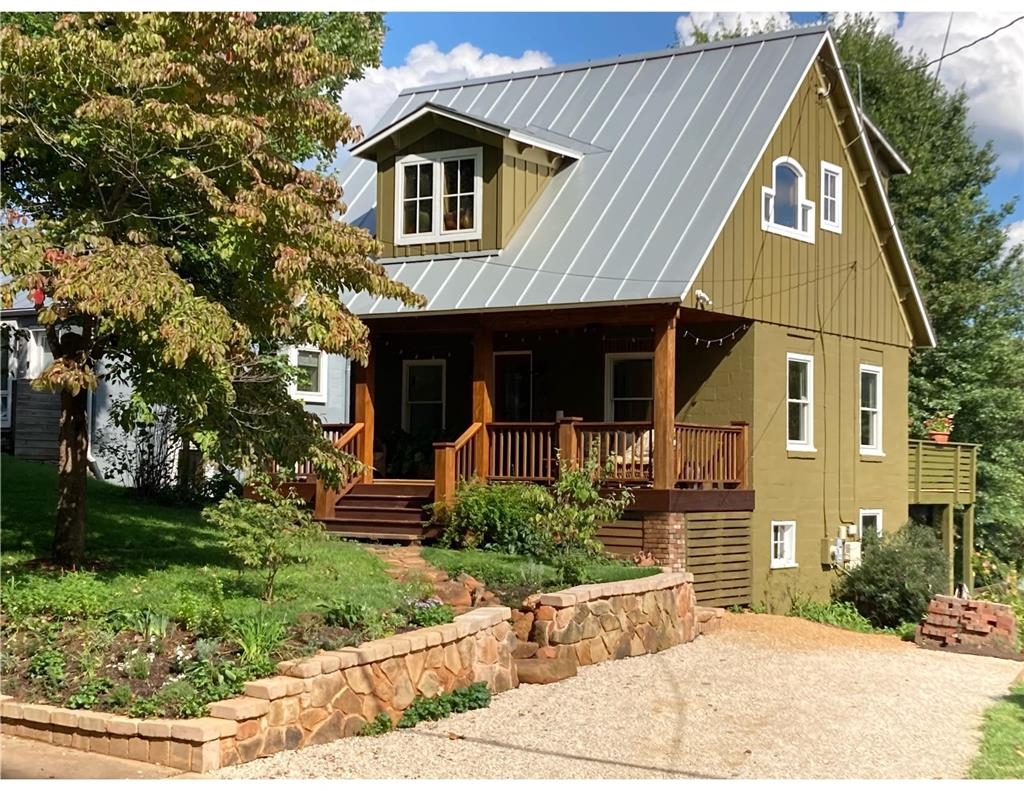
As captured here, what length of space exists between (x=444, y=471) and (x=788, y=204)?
687cm

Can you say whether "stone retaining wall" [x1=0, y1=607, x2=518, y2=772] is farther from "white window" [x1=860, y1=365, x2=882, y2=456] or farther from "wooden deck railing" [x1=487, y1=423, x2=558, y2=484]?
"white window" [x1=860, y1=365, x2=882, y2=456]

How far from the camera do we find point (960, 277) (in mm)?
31062

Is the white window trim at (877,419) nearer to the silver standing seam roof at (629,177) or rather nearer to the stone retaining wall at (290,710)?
the silver standing seam roof at (629,177)

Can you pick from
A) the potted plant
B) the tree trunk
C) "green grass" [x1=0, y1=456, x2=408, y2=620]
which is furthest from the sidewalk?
the potted plant

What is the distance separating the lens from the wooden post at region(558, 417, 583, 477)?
1662 cm

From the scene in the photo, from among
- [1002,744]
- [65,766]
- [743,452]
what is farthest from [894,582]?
[65,766]

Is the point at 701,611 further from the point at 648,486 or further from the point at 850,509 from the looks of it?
the point at 850,509

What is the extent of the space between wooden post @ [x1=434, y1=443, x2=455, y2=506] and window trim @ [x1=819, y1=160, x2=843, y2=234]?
739cm

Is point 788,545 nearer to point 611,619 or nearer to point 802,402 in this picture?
point 802,402

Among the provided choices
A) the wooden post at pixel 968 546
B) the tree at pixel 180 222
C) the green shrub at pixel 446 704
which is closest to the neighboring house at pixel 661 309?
the wooden post at pixel 968 546

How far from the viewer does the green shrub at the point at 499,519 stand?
15276mm

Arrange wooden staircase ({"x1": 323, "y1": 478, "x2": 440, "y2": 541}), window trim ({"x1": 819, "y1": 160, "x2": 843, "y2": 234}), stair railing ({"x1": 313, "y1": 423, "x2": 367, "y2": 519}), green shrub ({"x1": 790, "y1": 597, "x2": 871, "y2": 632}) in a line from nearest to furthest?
1. wooden staircase ({"x1": 323, "y1": 478, "x2": 440, "y2": 541})
2. stair railing ({"x1": 313, "y1": 423, "x2": 367, "y2": 519})
3. green shrub ({"x1": 790, "y1": 597, "x2": 871, "y2": 632})
4. window trim ({"x1": 819, "y1": 160, "x2": 843, "y2": 234})

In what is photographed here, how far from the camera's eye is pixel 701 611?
1555 cm

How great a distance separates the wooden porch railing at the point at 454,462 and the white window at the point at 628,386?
8.24 feet
